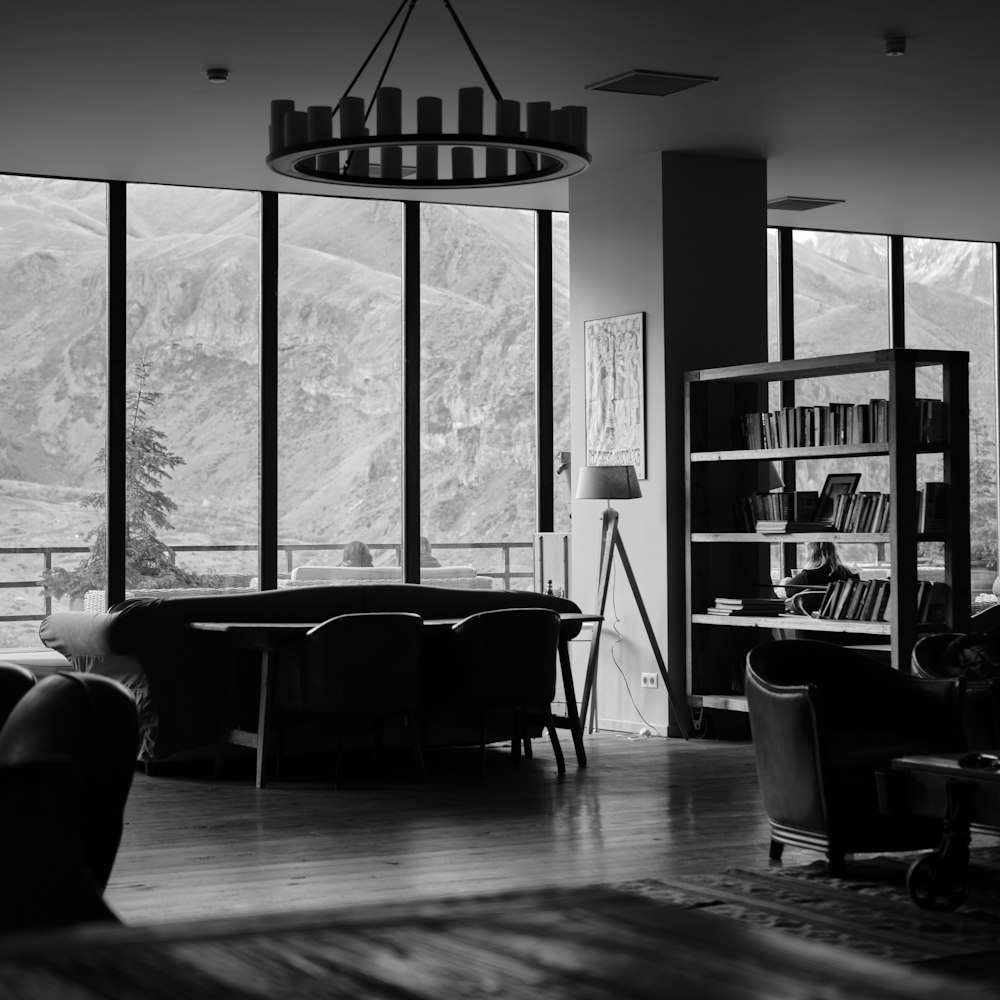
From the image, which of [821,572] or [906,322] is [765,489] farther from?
[906,322]

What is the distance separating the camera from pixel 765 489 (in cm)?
926

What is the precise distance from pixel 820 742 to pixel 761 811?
1538mm

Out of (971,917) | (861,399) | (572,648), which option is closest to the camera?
(971,917)

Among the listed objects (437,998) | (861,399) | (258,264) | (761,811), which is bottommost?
(761,811)

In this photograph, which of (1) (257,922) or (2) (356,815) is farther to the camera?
(2) (356,815)

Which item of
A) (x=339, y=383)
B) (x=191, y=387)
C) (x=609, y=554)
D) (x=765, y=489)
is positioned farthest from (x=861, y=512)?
(x=191, y=387)

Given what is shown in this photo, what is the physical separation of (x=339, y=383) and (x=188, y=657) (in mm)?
3378

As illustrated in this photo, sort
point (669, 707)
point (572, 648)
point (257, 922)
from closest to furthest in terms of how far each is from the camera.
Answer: point (257, 922) → point (669, 707) → point (572, 648)

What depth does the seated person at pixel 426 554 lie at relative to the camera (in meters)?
10.4

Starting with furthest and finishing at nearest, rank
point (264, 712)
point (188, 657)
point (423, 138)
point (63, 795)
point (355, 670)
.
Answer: point (188, 657) → point (264, 712) → point (355, 670) → point (423, 138) → point (63, 795)

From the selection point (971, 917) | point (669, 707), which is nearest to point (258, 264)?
point (669, 707)

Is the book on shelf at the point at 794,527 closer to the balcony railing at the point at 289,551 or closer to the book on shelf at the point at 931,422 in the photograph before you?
the book on shelf at the point at 931,422

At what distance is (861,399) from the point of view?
1112 centimetres

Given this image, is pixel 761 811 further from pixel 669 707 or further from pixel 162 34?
pixel 162 34
